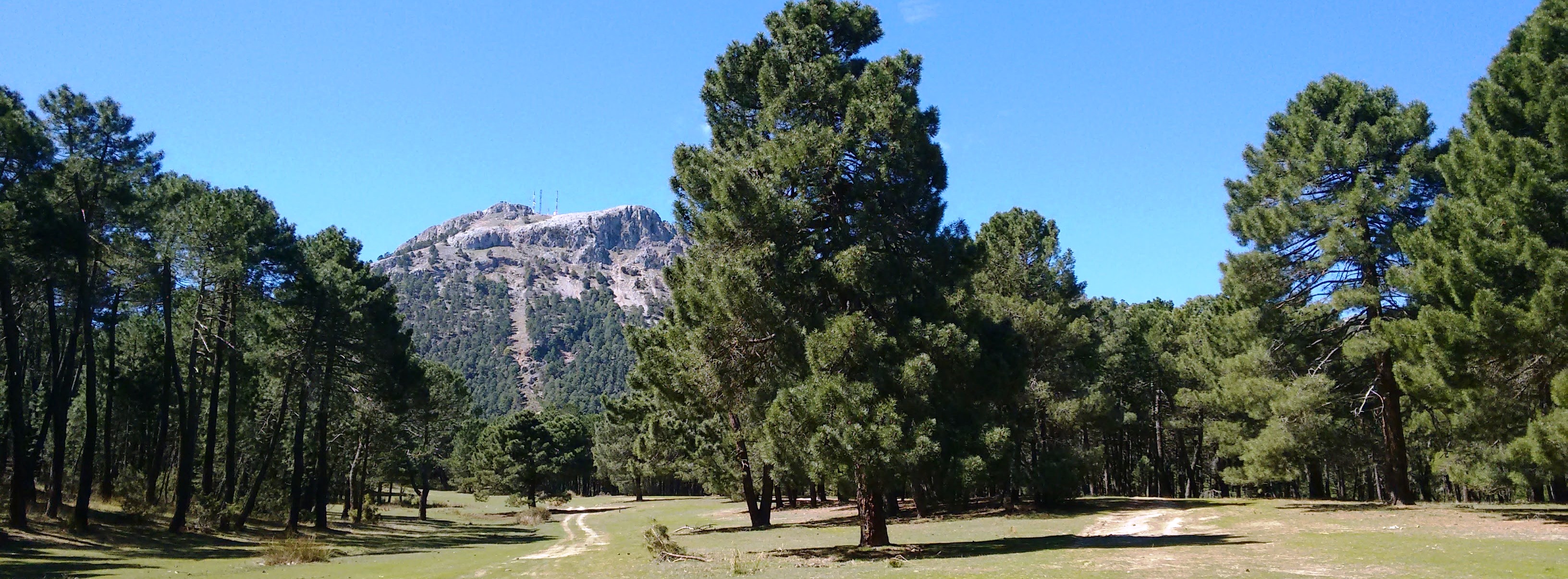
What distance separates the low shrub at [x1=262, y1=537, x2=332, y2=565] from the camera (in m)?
23.8

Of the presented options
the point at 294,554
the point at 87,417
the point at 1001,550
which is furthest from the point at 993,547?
the point at 87,417

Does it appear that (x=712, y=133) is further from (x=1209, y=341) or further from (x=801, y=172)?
(x=1209, y=341)

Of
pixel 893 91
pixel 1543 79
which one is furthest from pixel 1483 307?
pixel 893 91

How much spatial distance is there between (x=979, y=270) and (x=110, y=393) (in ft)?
135

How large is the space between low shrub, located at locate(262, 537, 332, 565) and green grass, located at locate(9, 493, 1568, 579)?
37 centimetres

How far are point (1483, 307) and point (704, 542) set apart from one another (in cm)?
2286

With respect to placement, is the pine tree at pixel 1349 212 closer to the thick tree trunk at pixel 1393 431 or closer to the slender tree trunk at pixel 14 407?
the thick tree trunk at pixel 1393 431

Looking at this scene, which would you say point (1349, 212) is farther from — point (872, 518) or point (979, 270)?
point (872, 518)

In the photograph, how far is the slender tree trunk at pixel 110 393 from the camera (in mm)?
34406

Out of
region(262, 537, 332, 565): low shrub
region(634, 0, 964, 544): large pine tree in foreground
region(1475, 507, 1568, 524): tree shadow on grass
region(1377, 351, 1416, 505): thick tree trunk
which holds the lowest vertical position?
region(262, 537, 332, 565): low shrub

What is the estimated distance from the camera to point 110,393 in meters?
41.1

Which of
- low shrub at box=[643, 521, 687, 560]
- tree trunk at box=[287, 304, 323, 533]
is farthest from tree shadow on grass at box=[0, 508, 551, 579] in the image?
low shrub at box=[643, 521, 687, 560]

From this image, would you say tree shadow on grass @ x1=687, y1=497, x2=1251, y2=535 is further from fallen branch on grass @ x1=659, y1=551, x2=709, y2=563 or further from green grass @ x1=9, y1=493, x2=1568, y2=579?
fallen branch on grass @ x1=659, y1=551, x2=709, y2=563

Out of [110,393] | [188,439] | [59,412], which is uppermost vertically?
[110,393]
